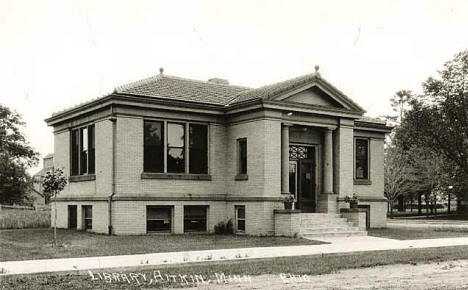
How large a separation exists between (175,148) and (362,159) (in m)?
10.1

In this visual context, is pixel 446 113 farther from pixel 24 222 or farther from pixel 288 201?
pixel 24 222

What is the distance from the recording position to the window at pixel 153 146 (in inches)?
945

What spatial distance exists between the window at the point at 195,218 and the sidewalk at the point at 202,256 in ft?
19.3

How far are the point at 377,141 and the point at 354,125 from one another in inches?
81.7

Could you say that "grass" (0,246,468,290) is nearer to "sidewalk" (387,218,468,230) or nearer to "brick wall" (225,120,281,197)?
"brick wall" (225,120,281,197)

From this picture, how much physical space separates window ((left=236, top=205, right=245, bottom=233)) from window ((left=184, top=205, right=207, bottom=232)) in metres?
1.31

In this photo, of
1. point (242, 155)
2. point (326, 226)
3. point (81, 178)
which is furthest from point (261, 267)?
point (81, 178)

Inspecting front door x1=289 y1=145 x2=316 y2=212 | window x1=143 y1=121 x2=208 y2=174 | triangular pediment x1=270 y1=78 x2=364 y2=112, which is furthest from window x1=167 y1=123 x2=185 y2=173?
front door x1=289 y1=145 x2=316 y2=212

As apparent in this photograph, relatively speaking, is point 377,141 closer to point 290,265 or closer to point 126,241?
point 126,241

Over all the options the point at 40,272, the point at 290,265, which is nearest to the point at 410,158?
the point at 290,265

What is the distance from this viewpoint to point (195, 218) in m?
25.0

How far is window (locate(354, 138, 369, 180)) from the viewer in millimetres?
29938

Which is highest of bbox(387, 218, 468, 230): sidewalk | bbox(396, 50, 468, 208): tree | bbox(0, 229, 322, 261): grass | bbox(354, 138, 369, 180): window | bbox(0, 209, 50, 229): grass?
bbox(396, 50, 468, 208): tree

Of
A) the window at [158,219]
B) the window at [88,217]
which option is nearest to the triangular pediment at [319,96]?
the window at [158,219]
